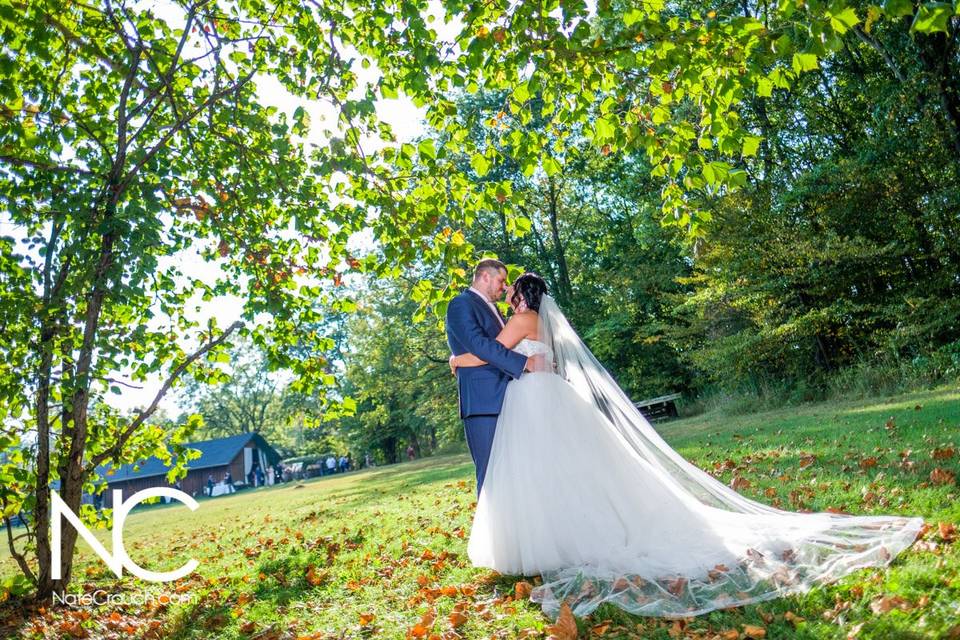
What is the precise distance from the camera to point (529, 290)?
5.95 metres

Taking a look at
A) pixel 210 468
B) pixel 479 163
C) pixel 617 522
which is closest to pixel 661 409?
pixel 479 163

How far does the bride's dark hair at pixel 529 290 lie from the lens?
5.95 meters

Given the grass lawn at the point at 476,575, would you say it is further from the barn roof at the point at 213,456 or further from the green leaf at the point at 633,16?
the barn roof at the point at 213,456

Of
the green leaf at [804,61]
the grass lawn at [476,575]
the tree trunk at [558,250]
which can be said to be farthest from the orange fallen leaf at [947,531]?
the tree trunk at [558,250]

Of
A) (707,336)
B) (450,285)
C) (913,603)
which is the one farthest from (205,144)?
(707,336)

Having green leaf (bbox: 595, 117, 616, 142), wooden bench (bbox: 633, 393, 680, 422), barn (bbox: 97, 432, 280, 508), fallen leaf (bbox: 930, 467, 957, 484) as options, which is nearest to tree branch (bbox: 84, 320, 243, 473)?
green leaf (bbox: 595, 117, 616, 142)

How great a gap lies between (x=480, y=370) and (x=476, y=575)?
175 centimetres

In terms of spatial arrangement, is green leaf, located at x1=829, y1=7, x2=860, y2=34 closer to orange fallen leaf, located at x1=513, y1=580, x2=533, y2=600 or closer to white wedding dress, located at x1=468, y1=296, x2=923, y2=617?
white wedding dress, located at x1=468, y1=296, x2=923, y2=617

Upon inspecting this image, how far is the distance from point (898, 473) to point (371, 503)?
10134 mm

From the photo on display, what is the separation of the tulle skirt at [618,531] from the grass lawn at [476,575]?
0.18 meters

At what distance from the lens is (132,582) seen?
755 cm

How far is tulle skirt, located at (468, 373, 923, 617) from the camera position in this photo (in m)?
4.05

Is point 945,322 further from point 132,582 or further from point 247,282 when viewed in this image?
point 132,582

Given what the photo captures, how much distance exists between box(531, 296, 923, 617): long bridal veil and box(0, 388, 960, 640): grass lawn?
0.13m
